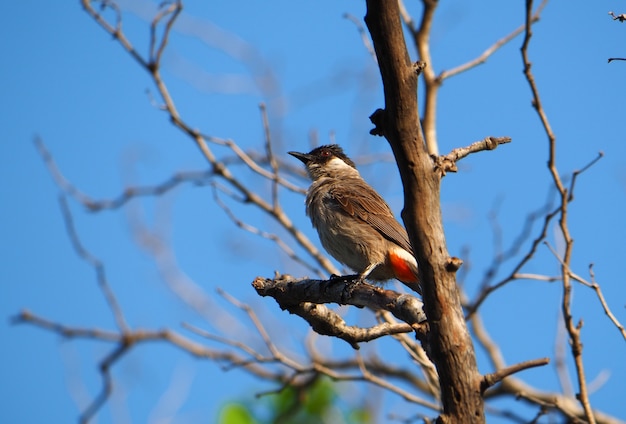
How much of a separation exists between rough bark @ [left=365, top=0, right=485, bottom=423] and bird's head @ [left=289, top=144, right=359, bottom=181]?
4128mm

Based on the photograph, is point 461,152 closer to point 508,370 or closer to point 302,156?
point 508,370

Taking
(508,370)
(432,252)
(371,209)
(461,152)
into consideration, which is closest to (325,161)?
(371,209)

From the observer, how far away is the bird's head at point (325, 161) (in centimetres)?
680

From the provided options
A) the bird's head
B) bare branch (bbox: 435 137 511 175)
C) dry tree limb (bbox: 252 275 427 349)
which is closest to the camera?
bare branch (bbox: 435 137 511 175)

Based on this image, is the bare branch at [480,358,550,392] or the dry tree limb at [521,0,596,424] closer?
the bare branch at [480,358,550,392]

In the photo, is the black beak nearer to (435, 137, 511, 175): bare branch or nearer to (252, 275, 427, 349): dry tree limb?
(252, 275, 427, 349): dry tree limb

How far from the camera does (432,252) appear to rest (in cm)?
263

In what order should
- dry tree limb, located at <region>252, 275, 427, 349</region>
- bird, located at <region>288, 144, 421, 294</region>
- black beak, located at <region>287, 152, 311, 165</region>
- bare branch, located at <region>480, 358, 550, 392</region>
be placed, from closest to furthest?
bare branch, located at <region>480, 358, 550, 392</region>
dry tree limb, located at <region>252, 275, 427, 349</region>
bird, located at <region>288, 144, 421, 294</region>
black beak, located at <region>287, 152, 311, 165</region>

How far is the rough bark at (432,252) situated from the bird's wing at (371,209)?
9.14 feet

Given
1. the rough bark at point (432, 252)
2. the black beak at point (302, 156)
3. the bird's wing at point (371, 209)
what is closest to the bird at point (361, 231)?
the bird's wing at point (371, 209)

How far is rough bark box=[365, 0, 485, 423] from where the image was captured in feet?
8.23

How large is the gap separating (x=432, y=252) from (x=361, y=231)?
115 inches

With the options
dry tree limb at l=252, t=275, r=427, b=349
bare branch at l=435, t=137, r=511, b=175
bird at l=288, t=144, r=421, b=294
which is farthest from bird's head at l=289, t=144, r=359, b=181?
bare branch at l=435, t=137, r=511, b=175

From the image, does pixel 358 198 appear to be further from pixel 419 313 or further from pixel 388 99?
pixel 388 99
